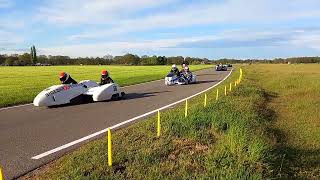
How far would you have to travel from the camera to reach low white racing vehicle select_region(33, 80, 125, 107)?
16812 mm

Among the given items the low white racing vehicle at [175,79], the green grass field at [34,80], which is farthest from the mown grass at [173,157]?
the low white racing vehicle at [175,79]

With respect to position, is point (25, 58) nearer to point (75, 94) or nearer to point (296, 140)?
point (75, 94)

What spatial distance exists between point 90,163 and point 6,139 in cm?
369

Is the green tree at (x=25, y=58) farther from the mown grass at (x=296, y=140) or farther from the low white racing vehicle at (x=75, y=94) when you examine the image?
the mown grass at (x=296, y=140)

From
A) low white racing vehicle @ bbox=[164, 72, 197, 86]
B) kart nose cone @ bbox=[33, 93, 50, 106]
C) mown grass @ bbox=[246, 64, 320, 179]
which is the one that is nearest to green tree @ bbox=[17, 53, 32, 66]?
low white racing vehicle @ bbox=[164, 72, 197, 86]

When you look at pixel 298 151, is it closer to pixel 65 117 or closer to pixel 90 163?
pixel 90 163

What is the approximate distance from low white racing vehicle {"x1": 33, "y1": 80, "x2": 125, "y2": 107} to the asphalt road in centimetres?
42

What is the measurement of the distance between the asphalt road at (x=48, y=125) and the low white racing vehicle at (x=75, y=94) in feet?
1.37

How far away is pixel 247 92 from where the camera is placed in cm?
2336

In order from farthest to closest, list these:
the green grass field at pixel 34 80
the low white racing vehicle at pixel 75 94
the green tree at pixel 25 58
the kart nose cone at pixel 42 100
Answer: the green tree at pixel 25 58
the green grass field at pixel 34 80
the low white racing vehicle at pixel 75 94
the kart nose cone at pixel 42 100

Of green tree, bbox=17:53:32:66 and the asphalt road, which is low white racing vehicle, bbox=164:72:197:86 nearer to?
the asphalt road

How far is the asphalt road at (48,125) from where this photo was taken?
852 cm

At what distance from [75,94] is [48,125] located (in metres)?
5.74

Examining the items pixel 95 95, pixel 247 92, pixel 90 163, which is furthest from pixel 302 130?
pixel 247 92
